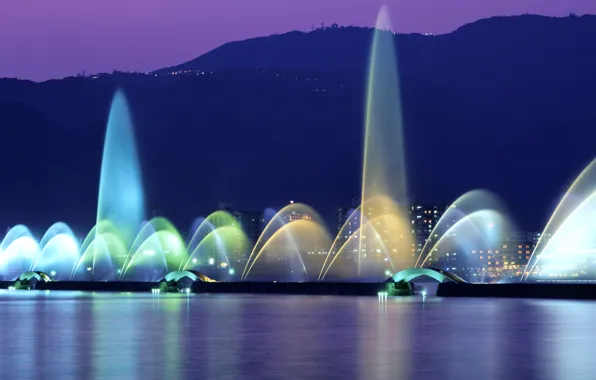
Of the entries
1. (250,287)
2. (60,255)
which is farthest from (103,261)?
(250,287)

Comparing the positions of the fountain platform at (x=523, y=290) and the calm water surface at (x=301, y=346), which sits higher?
the fountain platform at (x=523, y=290)

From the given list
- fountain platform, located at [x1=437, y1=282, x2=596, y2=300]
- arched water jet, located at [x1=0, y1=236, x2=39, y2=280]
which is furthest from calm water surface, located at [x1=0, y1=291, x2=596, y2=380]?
arched water jet, located at [x1=0, y1=236, x2=39, y2=280]

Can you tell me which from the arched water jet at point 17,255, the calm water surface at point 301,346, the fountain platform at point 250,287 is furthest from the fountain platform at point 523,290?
the arched water jet at point 17,255

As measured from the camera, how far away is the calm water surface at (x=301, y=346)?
917 inches

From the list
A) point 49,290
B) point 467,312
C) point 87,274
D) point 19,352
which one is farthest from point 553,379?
point 87,274

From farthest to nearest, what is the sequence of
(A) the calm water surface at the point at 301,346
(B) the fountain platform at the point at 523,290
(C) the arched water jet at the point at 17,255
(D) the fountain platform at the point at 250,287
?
(C) the arched water jet at the point at 17,255 < (D) the fountain platform at the point at 250,287 < (B) the fountain platform at the point at 523,290 < (A) the calm water surface at the point at 301,346

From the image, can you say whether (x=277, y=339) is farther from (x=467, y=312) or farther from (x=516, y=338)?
(x=467, y=312)

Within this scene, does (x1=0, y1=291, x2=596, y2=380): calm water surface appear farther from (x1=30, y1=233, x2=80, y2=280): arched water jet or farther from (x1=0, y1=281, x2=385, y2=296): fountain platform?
(x1=30, y1=233, x2=80, y2=280): arched water jet

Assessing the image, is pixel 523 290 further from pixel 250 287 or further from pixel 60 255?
pixel 60 255

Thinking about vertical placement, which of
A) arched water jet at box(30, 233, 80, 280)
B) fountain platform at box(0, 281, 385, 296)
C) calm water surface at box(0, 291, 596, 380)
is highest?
arched water jet at box(30, 233, 80, 280)

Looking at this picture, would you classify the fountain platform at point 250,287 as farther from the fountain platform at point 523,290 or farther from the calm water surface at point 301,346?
the calm water surface at point 301,346

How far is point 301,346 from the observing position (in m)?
29.9

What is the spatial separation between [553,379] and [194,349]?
1043 centimetres

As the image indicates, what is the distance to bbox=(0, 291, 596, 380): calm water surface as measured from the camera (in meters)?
23.3
